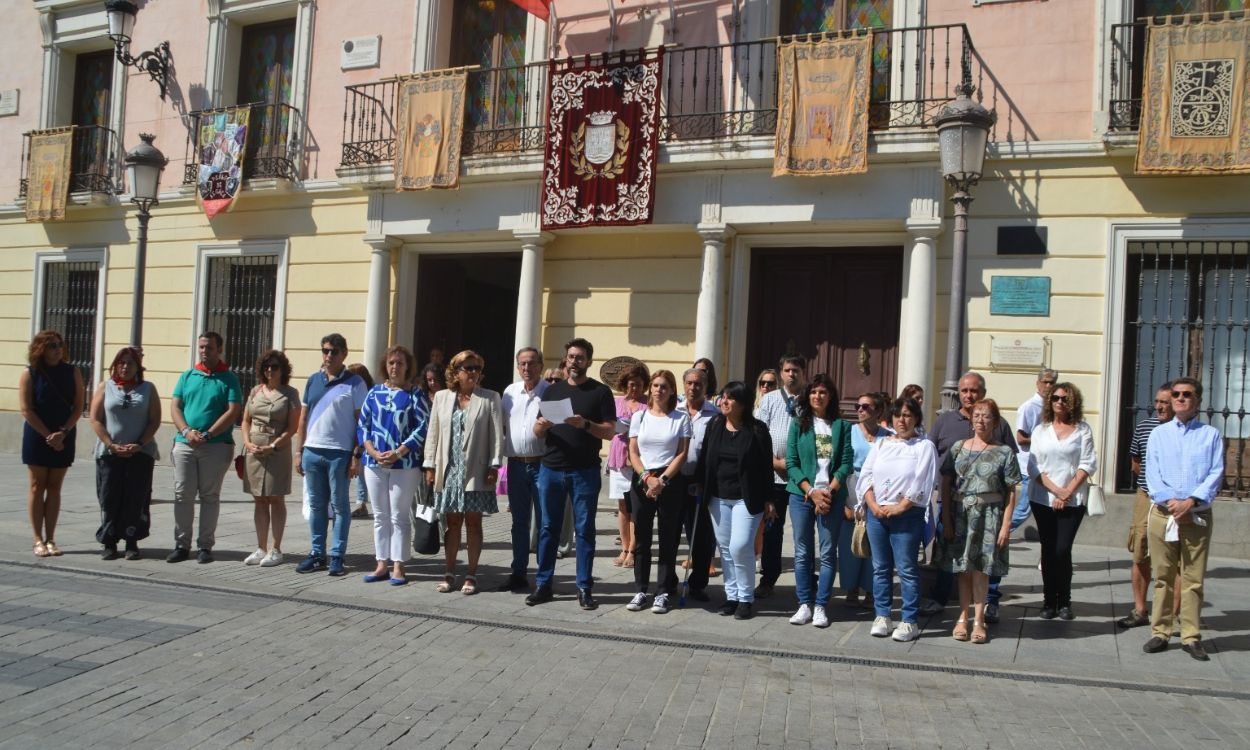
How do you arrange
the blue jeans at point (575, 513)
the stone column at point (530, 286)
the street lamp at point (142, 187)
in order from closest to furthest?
the blue jeans at point (575, 513) < the street lamp at point (142, 187) < the stone column at point (530, 286)

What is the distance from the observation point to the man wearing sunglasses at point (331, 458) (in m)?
8.05

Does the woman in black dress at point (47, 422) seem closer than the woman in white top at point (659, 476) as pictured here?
No

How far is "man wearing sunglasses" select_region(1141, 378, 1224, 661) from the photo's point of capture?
6266 millimetres

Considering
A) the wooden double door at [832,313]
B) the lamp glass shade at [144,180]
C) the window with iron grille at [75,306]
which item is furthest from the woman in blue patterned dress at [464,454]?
the window with iron grille at [75,306]

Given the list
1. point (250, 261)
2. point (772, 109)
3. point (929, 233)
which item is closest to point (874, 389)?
point (929, 233)

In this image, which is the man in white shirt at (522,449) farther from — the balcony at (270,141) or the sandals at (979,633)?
the balcony at (270,141)

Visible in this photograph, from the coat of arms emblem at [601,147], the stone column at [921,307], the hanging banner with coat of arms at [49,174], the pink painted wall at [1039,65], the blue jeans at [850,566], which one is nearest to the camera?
the blue jeans at [850,566]

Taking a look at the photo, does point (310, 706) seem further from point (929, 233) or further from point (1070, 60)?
point (1070, 60)

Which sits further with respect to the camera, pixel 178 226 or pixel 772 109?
pixel 178 226

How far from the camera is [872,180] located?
11586 mm

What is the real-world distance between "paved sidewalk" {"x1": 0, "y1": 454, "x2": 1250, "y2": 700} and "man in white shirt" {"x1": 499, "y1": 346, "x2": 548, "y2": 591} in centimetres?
32

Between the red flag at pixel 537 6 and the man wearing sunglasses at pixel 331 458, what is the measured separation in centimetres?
679

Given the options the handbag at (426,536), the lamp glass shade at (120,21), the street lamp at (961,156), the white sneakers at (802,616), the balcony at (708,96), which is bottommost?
the white sneakers at (802,616)

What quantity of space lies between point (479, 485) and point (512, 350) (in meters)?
9.22
